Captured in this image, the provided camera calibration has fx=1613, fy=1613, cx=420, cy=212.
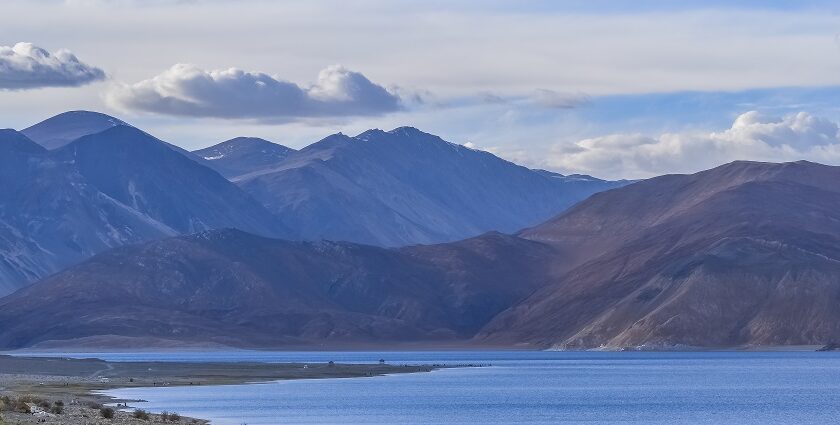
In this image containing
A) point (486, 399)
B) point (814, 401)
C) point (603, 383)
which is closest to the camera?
point (814, 401)

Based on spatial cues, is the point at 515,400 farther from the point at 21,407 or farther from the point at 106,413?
the point at 21,407

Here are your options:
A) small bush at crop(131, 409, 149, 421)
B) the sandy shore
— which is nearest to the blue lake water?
the sandy shore

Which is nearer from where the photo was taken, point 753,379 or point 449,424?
point 449,424

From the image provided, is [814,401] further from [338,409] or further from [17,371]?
[17,371]

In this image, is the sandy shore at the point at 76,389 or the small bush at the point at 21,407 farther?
the small bush at the point at 21,407

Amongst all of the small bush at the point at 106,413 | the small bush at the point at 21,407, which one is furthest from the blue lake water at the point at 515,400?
the small bush at the point at 21,407

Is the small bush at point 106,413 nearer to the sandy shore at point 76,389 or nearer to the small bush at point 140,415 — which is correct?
the sandy shore at point 76,389

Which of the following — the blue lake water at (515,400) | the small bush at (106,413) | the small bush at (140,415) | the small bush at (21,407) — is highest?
the small bush at (21,407)

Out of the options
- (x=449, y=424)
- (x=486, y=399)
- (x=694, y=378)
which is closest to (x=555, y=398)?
(x=486, y=399)

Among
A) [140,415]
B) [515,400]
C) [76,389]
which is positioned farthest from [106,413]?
[515,400]

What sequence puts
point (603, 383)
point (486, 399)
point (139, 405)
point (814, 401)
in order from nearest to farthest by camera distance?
point (139, 405) → point (814, 401) → point (486, 399) → point (603, 383)

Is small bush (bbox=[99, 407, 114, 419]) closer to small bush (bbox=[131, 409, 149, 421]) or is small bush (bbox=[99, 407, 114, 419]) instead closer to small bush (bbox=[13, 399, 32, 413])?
small bush (bbox=[131, 409, 149, 421])
